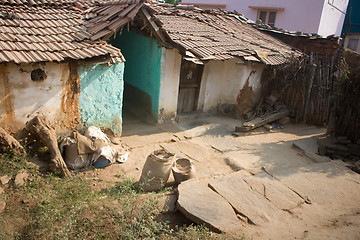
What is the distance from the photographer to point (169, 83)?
357 inches

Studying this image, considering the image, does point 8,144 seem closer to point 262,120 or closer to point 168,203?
point 168,203

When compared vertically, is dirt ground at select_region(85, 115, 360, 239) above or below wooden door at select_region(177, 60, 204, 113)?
below

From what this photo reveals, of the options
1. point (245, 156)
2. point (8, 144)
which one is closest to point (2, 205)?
point (8, 144)

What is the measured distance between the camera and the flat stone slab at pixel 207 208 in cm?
431

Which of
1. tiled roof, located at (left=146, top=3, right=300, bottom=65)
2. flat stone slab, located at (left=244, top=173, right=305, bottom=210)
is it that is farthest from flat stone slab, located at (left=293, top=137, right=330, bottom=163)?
tiled roof, located at (left=146, top=3, right=300, bottom=65)

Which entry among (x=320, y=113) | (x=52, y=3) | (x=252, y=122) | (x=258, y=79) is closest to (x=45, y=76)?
(x=52, y=3)

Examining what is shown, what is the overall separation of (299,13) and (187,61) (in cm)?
1269

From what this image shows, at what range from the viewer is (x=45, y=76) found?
6.25 metres

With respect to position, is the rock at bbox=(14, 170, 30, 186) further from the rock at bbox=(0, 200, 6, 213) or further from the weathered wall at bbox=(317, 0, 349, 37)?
the weathered wall at bbox=(317, 0, 349, 37)

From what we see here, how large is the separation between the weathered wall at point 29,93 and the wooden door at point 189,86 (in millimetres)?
4403

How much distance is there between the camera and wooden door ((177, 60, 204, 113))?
9.91 m

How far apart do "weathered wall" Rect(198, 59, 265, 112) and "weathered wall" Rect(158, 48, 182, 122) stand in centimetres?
150

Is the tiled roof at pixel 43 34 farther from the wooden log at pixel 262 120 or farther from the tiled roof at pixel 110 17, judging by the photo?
the wooden log at pixel 262 120

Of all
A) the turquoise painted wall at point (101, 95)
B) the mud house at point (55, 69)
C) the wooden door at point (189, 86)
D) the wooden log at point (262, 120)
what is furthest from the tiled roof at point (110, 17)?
the wooden log at point (262, 120)
